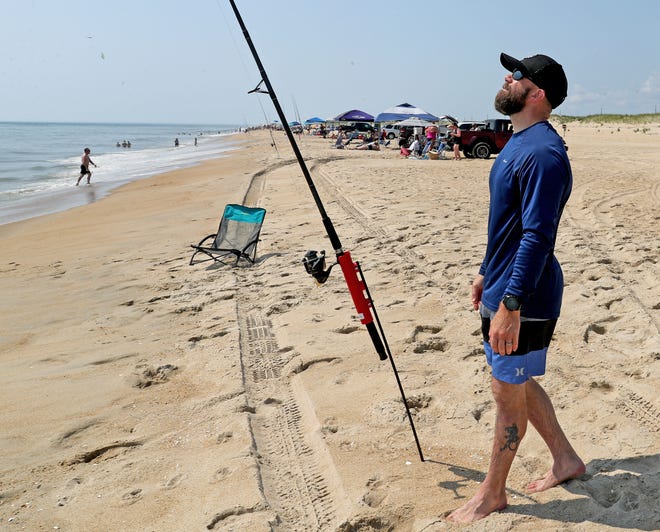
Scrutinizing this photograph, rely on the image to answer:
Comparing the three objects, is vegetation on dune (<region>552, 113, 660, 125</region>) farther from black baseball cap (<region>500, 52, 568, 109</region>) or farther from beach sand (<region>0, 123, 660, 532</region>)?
black baseball cap (<region>500, 52, 568, 109</region>)

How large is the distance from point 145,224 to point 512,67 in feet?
31.8

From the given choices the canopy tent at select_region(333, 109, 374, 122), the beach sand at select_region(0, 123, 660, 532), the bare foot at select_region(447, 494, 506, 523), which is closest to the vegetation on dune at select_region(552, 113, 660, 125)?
the canopy tent at select_region(333, 109, 374, 122)

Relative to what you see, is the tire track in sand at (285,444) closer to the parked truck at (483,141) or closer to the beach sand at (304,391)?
the beach sand at (304,391)

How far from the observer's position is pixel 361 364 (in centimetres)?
420

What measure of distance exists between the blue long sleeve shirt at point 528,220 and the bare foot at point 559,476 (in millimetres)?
801

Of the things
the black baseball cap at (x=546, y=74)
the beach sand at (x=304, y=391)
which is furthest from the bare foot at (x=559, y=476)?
the black baseball cap at (x=546, y=74)

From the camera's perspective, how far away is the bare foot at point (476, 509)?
8.15 feet

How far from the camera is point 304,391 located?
12.9 feet

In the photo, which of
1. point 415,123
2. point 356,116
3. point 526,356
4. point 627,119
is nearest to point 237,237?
point 526,356

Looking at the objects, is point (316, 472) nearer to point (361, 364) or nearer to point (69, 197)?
point (361, 364)

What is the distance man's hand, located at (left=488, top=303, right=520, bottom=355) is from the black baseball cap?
0.82 m

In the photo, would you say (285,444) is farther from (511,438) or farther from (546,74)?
(546,74)

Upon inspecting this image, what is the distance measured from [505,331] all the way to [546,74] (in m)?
0.96

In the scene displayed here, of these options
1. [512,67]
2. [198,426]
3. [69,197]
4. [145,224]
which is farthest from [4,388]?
[69,197]
